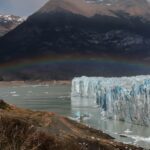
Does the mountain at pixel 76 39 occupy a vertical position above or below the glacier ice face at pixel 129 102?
above

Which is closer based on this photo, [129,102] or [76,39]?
[129,102]

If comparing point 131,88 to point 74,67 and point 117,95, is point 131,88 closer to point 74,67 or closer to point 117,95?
point 117,95

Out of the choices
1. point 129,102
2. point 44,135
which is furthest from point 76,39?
point 44,135

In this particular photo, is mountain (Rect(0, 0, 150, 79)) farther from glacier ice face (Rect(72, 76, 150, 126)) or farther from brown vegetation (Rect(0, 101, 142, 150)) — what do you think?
brown vegetation (Rect(0, 101, 142, 150))

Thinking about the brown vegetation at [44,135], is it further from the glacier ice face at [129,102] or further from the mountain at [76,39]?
the mountain at [76,39]

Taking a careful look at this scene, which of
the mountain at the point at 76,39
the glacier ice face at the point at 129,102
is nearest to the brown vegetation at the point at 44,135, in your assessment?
the glacier ice face at the point at 129,102

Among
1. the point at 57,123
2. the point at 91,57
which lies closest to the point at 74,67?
the point at 91,57

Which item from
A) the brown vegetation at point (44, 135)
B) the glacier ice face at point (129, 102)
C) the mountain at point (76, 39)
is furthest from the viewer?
the mountain at point (76, 39)

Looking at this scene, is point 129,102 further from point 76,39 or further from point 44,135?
point 76,39

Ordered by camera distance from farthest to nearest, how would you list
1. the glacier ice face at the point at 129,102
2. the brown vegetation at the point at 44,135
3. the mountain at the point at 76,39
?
the mountain at the point at 76,39
the glacier ice face at the point at 129,102
the brown vegetation at the point at 44,135
